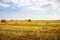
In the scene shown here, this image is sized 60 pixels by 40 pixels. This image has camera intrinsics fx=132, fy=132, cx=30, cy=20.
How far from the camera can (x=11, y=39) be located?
49.0 ft

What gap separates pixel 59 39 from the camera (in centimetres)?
1505

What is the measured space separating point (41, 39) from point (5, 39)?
412 centimetres

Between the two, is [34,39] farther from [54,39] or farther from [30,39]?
[54,39]

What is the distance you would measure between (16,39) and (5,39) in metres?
1.25

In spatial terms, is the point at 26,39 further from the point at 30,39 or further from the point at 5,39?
the point at 5,39

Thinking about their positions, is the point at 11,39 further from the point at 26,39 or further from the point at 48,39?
the point at 48,39

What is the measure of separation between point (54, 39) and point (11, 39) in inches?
193

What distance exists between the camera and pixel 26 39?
15.0 meters

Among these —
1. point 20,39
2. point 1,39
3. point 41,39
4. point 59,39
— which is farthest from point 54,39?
point 1,39

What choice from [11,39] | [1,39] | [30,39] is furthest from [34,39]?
[1,39]

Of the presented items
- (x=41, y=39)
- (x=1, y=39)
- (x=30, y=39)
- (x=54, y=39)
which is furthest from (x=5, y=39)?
(x=54, y=39)

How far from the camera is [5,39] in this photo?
49.0 ft

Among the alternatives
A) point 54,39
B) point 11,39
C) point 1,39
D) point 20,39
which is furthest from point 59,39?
point 1,39

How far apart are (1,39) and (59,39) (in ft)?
21.5
